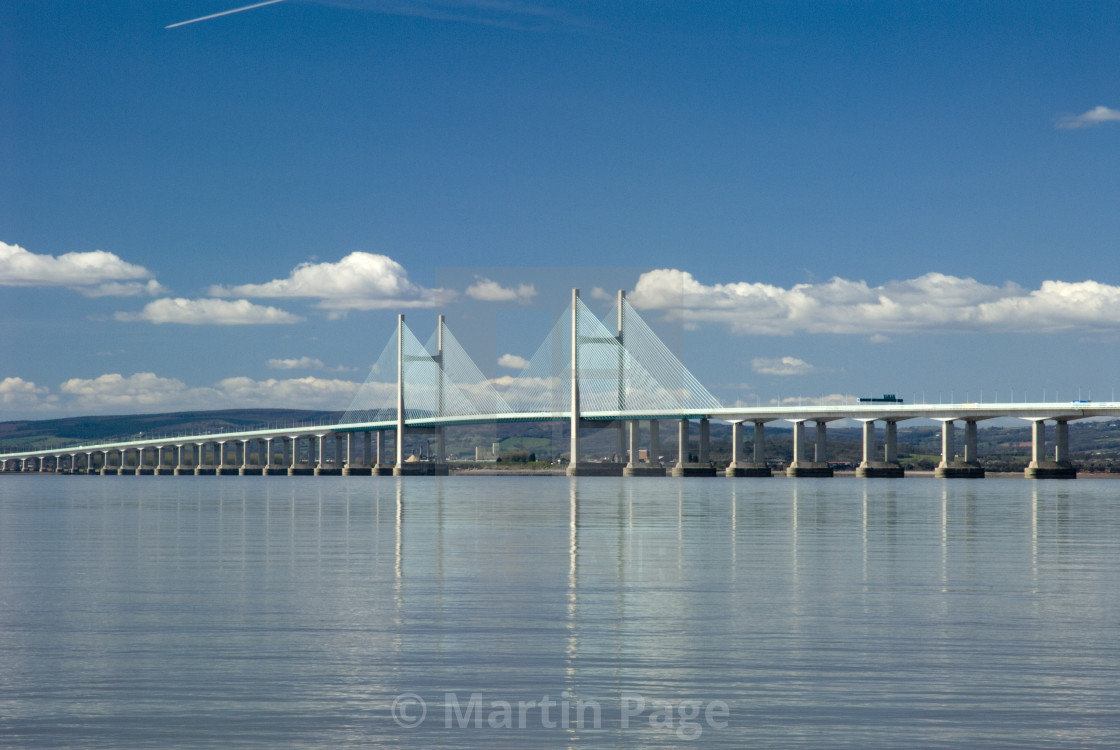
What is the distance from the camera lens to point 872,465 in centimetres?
11594

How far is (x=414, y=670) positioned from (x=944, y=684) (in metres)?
4.02

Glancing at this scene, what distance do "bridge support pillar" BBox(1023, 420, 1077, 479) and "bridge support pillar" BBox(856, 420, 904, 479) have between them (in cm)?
1292

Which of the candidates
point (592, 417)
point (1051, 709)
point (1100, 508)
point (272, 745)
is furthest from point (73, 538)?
point (592, 417)

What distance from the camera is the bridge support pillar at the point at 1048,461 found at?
106 meters

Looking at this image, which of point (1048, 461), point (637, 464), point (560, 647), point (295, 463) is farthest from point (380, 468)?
point (560, 647)

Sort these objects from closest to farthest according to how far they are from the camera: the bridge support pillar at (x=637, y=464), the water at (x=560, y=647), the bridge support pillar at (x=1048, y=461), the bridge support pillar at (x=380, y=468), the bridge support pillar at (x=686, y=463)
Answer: the water at (x=560, y=647), the bridge support pillar at (x=1048, y=461), the bridge support pillar at (x=637, y=464), the bridge support pillar at (x=686, y=463), the bridge support pillar at (x=380, y=468)

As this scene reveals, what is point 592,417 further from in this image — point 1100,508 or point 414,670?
point 414,670

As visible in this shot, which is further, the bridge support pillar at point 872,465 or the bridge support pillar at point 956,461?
the bridge support pillar at point 872,465

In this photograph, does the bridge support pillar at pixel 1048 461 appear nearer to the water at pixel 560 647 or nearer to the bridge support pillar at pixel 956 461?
the bridge support pillar at pixel 956 461

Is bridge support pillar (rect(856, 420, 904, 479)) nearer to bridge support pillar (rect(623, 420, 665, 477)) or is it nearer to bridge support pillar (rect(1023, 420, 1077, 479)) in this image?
bridge support pillar (rect(1023, 420, 1077, 479))

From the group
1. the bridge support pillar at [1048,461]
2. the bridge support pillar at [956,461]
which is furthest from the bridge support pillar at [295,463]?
the bridge support pillar at [1048,461]

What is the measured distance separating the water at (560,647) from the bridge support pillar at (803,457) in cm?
9465

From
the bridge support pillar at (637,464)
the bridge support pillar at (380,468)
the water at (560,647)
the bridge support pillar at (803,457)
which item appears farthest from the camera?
the bridge support pillar at (380,468)

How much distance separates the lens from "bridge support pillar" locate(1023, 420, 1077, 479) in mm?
105625
